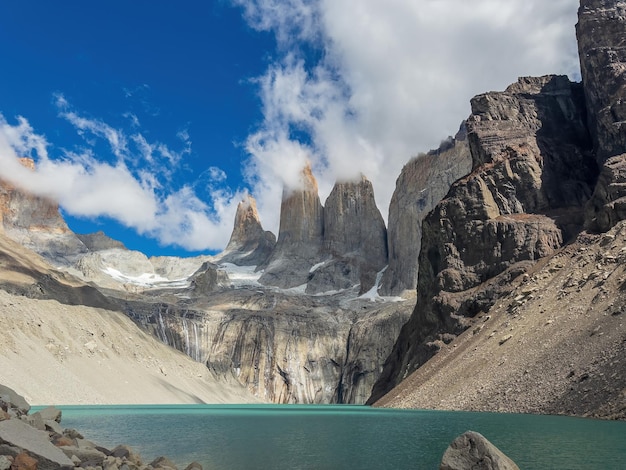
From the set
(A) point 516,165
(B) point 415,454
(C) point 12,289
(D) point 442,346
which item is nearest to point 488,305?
(D) point 442,346

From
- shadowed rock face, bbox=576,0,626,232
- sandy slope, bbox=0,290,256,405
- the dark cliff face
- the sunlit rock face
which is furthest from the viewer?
the sunlit rock face

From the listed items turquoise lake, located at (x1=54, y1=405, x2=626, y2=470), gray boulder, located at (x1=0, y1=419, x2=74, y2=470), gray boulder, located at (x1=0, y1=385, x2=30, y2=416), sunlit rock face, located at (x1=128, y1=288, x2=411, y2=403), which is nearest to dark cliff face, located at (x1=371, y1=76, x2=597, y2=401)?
turquoise lake, located at (x1=54, y1=405, x2=626, y2=470)

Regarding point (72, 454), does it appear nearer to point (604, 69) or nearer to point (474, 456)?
point (474, 456)

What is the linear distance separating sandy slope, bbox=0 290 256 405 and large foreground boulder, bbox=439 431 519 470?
63641 millimetres

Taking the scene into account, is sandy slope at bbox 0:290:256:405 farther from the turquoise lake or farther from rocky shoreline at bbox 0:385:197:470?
rocky shoreline at bbox 0:385:197:470

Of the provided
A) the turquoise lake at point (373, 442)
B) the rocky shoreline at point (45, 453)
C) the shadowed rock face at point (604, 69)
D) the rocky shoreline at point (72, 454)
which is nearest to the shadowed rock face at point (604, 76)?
the shadowed rock face at point (604, 69)

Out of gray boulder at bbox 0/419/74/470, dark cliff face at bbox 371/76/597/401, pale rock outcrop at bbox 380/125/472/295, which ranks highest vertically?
pale rock outcrop at bbox 380/125/472/295

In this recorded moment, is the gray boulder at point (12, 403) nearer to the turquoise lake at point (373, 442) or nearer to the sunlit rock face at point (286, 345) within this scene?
the turquoise lake at point (373, 442)

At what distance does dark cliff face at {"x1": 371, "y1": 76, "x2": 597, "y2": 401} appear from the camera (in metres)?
77.7

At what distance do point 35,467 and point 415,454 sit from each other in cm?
1624

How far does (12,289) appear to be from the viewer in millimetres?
108750

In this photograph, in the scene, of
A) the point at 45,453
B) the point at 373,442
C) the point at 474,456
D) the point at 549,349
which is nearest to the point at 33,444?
the point at 45,453

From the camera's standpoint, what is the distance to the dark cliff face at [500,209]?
77.7 metres

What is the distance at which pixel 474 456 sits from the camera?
17.2 m
